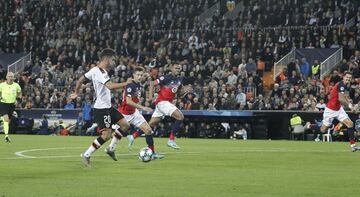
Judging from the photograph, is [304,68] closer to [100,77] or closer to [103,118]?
[103,118]

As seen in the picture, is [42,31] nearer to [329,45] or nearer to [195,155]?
[329,45]

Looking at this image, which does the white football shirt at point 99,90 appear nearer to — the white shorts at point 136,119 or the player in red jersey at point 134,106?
the player in red jersey at point 134,106

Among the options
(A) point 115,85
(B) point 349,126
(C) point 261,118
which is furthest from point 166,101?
(C) point 261,118

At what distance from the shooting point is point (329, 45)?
1647 inches

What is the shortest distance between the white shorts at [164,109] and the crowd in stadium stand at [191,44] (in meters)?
12.7

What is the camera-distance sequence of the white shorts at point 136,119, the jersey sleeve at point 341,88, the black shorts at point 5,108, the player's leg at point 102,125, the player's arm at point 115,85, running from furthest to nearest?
the black shorts at point 5,108 → the jersey sleeve at point 341,88 → the white shorts at point 136,119 → the player's leg at point 102,125 → the player's arm at point 115,85

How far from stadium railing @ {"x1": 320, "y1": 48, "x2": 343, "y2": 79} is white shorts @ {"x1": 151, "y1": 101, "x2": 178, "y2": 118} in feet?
53.2

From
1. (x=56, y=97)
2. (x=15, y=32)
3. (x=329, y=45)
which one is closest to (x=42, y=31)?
(x=15, y=32)

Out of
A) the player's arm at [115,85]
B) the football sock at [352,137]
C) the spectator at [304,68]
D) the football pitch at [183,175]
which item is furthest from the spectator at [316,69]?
the player's arm at [115,85]

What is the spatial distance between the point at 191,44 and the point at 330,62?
8550 millimetres

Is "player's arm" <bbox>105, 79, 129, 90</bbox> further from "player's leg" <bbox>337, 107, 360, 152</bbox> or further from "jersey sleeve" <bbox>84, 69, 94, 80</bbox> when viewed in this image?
"player's leg" <bbox>337, 107, 360, 152</bbox>

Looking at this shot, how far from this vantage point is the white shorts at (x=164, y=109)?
25.8 metres

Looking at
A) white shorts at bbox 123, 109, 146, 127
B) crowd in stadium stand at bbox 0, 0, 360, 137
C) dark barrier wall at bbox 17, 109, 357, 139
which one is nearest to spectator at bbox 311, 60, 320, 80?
crowd in stadium stand at bbox 0, 0, 360, 137

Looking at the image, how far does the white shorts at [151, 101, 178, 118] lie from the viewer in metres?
25.8
